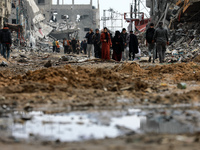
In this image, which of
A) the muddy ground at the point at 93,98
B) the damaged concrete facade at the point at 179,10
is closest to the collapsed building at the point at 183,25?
the damaged concrete facade at the point at 179,10

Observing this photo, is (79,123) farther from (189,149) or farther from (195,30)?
(195,30)

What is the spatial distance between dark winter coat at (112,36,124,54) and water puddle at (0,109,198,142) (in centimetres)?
1094

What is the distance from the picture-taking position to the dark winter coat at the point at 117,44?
587 inches

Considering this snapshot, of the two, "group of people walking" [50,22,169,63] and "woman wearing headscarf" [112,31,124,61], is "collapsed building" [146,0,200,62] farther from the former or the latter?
"woman wearing headscarf" [112,31,124,61]

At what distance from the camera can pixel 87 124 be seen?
3.40 meters

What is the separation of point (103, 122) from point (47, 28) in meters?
54.8

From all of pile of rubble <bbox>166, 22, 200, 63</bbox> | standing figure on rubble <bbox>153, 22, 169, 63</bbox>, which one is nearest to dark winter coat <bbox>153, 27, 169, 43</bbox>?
standing figure on rubble <bbox>153, 22, 169, 63</bbox>

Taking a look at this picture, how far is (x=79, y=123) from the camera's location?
3.45m

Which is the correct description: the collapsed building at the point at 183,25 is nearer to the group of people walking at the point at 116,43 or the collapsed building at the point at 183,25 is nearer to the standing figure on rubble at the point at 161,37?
the group of people walking at the point at 116,43

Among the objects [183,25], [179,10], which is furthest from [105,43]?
[183,25]

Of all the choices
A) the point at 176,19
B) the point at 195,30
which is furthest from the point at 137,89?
the point at 176,19

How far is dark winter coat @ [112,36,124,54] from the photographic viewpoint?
48.9 feet

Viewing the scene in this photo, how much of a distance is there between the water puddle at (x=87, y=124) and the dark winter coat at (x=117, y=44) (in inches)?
431

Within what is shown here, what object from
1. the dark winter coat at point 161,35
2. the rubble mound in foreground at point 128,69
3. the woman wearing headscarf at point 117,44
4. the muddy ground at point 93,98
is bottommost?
the rubble mound in foreground at point 128,69
